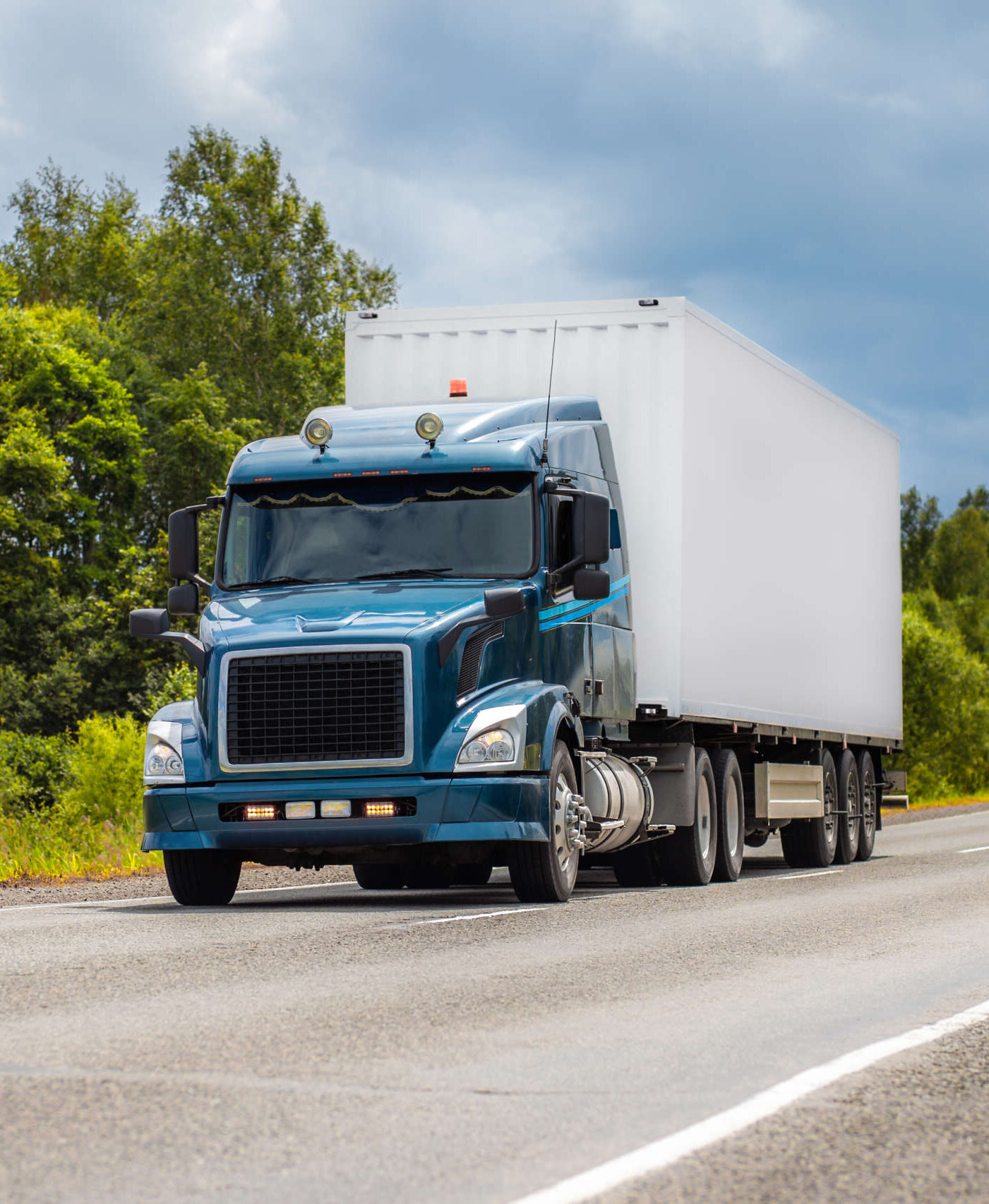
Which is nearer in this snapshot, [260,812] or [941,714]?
[260,812]

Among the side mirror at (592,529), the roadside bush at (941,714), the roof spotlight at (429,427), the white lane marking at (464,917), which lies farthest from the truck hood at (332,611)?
the roadside bush at (941,714)

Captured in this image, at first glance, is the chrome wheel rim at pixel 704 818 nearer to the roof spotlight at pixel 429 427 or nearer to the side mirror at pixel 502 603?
the side mirror at pixel 502 603

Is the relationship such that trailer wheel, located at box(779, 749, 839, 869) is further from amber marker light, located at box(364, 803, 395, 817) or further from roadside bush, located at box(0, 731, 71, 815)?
roadside bush, located at box(0, 731, 71, 815)

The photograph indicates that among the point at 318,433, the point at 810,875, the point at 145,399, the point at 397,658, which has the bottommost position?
the point at 810,875

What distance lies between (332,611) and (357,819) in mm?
1472

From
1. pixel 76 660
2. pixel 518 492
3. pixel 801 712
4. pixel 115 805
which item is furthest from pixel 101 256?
pixel 518 492

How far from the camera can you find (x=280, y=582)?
539 inches

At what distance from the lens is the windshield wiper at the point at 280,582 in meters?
13.6

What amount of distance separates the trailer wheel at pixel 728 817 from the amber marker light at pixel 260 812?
5924 millimetres

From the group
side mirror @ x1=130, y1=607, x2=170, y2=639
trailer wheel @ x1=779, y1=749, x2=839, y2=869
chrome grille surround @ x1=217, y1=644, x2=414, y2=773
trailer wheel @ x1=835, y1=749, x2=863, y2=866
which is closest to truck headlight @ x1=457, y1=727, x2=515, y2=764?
chrome grille surround @ x1=217, y1=644, x2=414, y2=773

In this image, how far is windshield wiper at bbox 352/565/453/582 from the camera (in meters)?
13.5

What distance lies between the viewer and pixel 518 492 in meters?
13.8

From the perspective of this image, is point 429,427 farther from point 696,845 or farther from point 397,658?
point 696,845

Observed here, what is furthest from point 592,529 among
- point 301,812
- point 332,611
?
point 301,812
